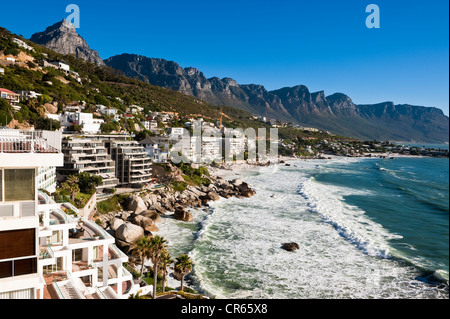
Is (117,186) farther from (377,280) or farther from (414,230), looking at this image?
(414,230)

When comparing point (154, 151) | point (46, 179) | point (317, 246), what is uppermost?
point (154, 151)

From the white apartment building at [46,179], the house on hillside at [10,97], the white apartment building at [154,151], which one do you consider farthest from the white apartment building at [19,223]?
the house on hillside at [10,97]

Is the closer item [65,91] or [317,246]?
[317,246]

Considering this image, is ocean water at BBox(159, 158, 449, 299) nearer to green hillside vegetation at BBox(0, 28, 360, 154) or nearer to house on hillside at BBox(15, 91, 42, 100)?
green hillside vegetation at BBox(0, 28, 360, 154)

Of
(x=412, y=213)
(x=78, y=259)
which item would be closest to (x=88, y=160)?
(x=78, y=259)

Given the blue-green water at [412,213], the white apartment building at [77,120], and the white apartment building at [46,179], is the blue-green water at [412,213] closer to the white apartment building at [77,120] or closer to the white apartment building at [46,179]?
the white apartment building at [46,179]

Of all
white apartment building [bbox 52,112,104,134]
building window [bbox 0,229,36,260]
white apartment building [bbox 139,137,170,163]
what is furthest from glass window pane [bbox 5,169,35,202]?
white apartment building [bbox 52,112,104,134]

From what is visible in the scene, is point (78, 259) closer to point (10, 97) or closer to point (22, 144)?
point (22, 144)
